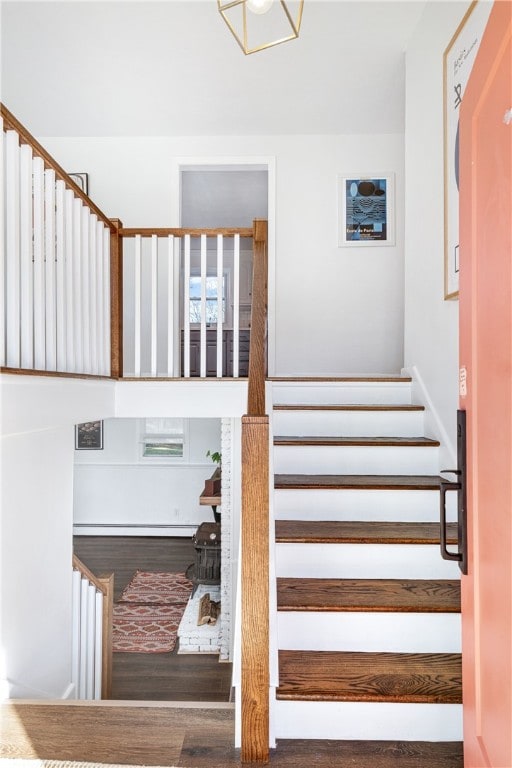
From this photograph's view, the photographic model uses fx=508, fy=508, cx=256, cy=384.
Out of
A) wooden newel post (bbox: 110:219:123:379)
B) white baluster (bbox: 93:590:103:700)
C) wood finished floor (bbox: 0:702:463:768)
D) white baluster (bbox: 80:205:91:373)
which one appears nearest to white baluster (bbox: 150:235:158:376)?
wooden newel post (bbox: 110:219:123:379)

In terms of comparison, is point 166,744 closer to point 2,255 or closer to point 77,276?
point 2,255

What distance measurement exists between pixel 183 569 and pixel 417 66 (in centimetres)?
542

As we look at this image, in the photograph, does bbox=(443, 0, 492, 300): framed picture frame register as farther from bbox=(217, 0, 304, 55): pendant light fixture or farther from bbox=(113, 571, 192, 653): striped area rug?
bbox=(113, 571, 192, 653): striped area rug

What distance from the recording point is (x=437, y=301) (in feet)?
9.42

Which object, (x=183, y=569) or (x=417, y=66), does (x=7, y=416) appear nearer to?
(x=417, y=66)

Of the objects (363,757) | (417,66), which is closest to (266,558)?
(363,757)

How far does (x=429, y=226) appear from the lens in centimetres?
301

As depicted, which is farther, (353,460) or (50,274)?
(353,460)

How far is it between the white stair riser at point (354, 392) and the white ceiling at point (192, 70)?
2343 mm

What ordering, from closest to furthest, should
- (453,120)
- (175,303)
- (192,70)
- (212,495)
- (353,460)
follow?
(453,120) → (353,460) → (192,70) → (175,303) → (212,495)

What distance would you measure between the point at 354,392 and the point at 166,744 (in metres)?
2.19

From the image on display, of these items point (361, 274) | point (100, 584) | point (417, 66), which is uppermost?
point (417, 66)

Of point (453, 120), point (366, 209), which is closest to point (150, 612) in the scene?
point (366, 209)

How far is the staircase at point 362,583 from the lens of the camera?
163cm
